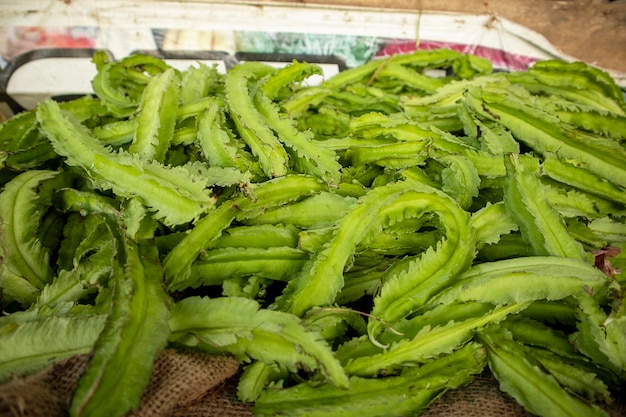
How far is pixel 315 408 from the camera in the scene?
79 centimetres

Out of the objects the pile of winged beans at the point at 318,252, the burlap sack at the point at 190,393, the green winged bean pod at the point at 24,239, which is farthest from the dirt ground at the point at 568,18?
the burlap sack at the point at 190,393

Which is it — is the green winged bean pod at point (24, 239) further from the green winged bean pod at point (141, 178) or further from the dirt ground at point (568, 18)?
the dirt ground at point (568, 18)

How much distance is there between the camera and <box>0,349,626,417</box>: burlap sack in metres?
0.66

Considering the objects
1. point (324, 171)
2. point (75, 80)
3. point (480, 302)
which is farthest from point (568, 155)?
point (75, 80)

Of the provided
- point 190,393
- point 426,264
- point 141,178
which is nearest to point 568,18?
point 426,264

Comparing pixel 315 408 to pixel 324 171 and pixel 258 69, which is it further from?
pixel 258 69

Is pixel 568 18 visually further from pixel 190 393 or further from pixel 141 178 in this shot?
pixel 190 393

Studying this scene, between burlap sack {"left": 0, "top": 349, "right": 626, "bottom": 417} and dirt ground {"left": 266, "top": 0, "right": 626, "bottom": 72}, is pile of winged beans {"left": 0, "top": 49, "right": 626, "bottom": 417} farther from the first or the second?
dirt ground {"left": 266, "top": 0, "right": 626, "bottom": 72}

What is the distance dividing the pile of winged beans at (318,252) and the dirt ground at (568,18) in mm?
1040

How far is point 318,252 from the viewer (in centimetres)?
95

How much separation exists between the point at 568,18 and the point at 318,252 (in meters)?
2.07

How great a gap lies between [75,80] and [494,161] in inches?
77.1

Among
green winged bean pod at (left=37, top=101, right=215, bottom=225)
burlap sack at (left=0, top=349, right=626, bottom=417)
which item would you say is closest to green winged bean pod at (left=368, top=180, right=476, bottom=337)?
burlap sack at (left=0, top=349, right=626, bottom=417)

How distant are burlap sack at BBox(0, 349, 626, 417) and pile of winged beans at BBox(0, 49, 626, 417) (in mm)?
35
